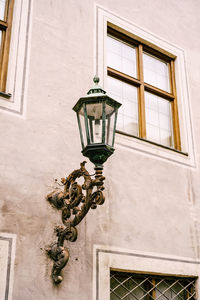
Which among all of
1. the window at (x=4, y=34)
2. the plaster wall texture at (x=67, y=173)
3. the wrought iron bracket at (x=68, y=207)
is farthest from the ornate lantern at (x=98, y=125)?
the window at (x=4, y=34)

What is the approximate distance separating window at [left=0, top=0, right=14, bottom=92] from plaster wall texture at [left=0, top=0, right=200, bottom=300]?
0.26m

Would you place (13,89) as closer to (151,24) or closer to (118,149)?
(118,149)

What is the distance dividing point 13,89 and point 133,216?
1878mm

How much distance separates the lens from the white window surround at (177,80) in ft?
16.9

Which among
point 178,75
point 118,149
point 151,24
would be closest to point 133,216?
point 118,149

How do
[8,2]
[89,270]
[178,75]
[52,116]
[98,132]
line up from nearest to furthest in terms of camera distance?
[98,132]
[89,270]
[52,116]
[8,2]
[178,75]

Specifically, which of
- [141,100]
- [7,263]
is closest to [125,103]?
[141,100]

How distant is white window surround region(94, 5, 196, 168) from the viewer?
16.9 feet

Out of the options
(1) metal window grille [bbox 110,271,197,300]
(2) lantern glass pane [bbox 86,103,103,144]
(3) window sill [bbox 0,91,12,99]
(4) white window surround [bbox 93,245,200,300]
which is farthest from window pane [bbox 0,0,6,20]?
(1) metal window grille [bbox 110,271,197,300]

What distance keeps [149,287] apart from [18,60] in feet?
9.27

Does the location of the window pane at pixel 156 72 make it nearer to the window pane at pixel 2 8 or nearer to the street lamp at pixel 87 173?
the window pane at pixel 2 8

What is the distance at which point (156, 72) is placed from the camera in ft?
20.0

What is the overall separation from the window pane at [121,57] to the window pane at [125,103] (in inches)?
8.8

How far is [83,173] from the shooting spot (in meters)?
3.74
